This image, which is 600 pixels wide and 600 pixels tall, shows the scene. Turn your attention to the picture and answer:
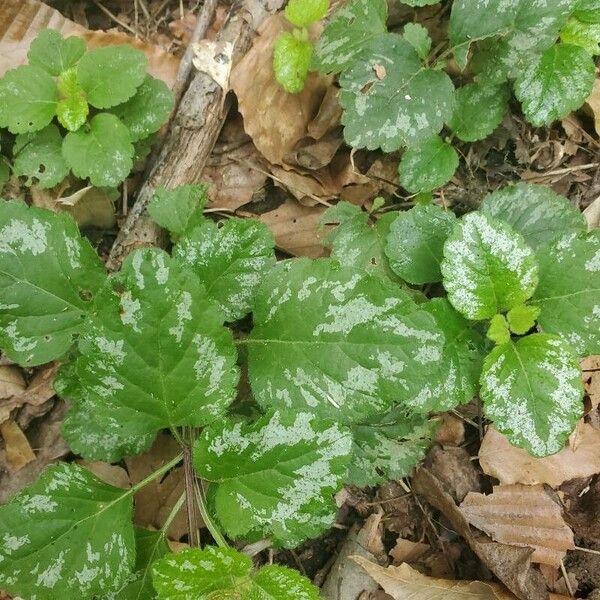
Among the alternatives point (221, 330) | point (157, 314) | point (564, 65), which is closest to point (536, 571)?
point (221, 330)

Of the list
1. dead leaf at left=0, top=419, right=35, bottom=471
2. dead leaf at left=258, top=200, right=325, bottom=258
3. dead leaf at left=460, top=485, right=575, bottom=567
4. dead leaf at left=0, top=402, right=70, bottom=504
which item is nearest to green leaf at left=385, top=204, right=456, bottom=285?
dead leaf at left=258, top=200, right=325, bottom=258

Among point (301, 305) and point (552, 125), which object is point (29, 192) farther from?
point (552, 125)

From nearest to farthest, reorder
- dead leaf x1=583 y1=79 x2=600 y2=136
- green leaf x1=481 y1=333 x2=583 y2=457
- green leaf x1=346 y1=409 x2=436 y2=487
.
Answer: green leaf x1=481 y1=333 x2=583 y2=457 < green leaf x1=346 y1=409 x2=436 y2=487 < dead leaf x1=583 y1=79 x2=600 y2=136

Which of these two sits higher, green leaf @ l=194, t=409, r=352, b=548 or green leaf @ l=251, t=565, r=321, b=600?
green leaf @ l=194, t=409, r=352, b=548

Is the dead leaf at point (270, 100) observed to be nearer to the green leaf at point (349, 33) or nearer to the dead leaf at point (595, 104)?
A: the green leaf at point (349, 33)

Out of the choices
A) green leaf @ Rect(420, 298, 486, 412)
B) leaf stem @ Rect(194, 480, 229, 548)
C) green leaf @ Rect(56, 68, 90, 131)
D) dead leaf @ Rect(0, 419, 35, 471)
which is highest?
green leaf @ Rect(56, 68, 90, 131)

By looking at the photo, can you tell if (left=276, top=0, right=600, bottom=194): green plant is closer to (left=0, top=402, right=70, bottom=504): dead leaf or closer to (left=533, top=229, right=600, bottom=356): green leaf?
(left=533, top=229, right=600, bottom=356): green leaf

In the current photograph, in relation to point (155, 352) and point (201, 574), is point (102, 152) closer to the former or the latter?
point (155, 352)
